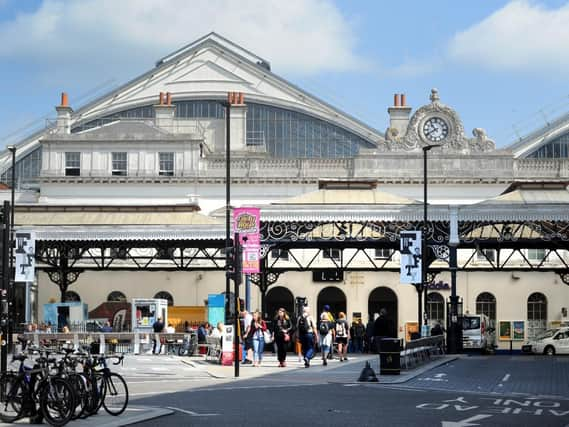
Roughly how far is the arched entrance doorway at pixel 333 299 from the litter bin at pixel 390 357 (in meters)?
45.0


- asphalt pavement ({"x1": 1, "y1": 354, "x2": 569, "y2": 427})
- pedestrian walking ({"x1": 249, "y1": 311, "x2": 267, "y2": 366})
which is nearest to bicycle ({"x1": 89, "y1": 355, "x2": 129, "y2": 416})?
asphalt pavement ({"x1": 1, "y1": 354, "x2": 569, "y2": 427})

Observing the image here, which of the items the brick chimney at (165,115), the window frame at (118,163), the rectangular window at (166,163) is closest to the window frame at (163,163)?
the rectangular window at (166,163)

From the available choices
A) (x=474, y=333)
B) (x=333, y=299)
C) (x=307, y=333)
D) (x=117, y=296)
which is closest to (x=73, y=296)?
(x=117, y=296)

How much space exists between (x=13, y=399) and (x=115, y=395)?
234cm

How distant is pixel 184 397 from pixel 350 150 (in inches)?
2804

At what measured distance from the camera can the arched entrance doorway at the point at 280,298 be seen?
78.1 meters

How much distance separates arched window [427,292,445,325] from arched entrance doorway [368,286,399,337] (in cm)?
225

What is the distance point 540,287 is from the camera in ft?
252

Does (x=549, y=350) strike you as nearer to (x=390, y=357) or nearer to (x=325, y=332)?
(x=325, y=332)

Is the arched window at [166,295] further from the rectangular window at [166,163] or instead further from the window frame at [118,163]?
the window frame at [118,163]

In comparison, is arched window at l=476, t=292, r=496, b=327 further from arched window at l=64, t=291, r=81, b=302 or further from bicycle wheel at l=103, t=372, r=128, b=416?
bicycle wheel at l=103, t=372, r=128, b=416

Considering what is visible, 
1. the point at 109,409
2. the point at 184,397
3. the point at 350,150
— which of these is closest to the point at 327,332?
the point at 184,397

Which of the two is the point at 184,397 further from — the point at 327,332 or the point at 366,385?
the point at 327,332

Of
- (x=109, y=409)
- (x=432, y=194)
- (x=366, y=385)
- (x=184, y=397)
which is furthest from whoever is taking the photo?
(x=432, y=194)
